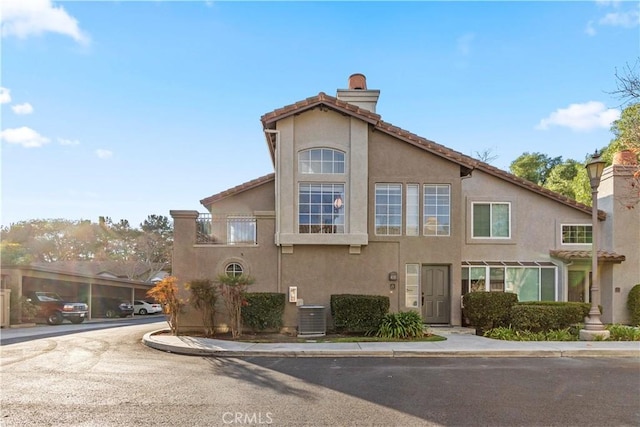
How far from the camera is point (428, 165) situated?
46.7 ft

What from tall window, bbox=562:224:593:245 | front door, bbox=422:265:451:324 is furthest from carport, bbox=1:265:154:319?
tall window, bbox=562:224:593:245

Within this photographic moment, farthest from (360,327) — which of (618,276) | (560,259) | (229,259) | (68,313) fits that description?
(68,313)

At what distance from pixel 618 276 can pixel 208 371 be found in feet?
50.0

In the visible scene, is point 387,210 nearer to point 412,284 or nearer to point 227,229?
point 412,284

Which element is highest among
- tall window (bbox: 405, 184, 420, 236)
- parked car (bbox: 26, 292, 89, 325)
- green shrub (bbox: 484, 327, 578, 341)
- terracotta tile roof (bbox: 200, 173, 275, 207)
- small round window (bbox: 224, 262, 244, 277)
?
terracotta tile roof (bbox: 200, 173, 275, 207)

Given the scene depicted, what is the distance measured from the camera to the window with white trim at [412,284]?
1389cm

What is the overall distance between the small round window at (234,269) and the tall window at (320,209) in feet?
8.48

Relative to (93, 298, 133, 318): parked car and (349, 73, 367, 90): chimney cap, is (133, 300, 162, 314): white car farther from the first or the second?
(349, 73, 367, 90): chimney cap

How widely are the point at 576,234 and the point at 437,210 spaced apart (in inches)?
245

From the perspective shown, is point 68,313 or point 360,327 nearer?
point 360,327

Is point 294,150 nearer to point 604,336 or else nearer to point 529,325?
point 529,325

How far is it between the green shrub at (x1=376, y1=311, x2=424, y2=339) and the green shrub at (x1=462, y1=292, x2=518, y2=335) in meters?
2.40

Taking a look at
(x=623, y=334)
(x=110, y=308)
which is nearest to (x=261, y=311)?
(x=623, y=334)

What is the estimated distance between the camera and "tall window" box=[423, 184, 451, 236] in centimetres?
1407
